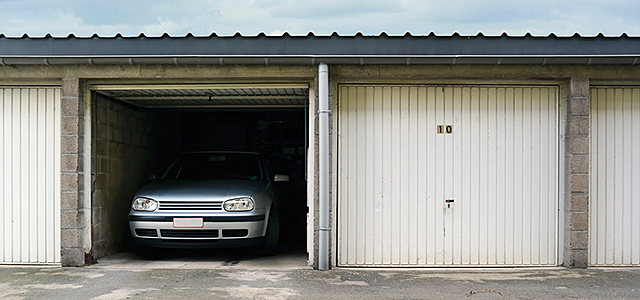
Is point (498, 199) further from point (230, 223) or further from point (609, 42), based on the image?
point (230, 223)

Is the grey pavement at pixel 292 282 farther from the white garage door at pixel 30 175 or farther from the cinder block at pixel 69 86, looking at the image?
the cinder block at pixel 69 86

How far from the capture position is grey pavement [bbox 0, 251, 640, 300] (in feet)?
18.6

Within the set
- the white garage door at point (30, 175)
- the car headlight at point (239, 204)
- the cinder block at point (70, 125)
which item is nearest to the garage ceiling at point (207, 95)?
the cinder block at point (70, 125)

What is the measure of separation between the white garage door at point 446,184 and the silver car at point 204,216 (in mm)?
1310

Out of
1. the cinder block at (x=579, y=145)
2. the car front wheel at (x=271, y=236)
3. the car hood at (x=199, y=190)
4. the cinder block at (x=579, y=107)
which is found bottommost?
the car front wheel at (x=271, y=236)

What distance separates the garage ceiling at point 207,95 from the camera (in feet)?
23.9

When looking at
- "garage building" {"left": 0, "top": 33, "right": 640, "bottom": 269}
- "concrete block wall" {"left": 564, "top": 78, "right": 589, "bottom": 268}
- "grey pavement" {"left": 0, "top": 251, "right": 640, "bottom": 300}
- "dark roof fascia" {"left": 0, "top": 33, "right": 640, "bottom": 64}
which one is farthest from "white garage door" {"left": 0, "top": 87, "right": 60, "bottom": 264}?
"concrete block wall" {"left": 564, "top": 78, "right": 589, "bottom": 268}

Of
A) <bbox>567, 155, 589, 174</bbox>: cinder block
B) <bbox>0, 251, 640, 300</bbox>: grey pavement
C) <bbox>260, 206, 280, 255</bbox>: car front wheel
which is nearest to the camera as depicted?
<bbox>0, 251, 640, 300</bbox>: grey pavement

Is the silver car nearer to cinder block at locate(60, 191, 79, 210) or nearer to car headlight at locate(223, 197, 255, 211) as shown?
car headlight at locate(223, 197, 255, 211)

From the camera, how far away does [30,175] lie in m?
7.27

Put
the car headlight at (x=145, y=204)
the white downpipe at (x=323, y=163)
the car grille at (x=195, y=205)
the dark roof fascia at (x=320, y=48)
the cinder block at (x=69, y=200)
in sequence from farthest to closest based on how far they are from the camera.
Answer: the car headlight at (x=145, y=204), the car grille at (x=195, y=205), the cinder block at (x=69, y=200), the white downpipe at (x=323, y=163), the dark roof fascia at (x=320, y=48)

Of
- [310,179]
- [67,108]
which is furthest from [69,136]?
[310,179]

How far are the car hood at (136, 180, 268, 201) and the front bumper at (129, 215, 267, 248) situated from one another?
30 centimetres

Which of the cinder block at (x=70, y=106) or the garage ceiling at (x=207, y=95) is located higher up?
the garage ceiling at (x=207, y=95)
